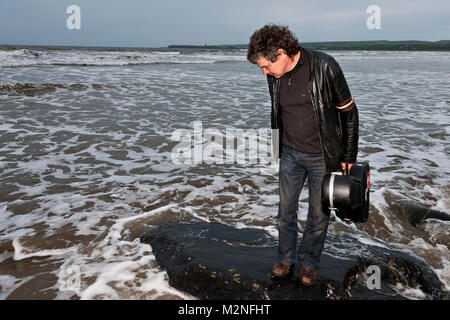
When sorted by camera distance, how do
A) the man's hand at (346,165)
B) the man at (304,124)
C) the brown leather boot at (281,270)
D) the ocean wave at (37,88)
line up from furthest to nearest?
the ocean wave at (37,88), the brown leather boot at (281,270), the man's hand at (346,165), the man at (304,124)

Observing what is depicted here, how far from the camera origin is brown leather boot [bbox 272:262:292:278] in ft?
9.66

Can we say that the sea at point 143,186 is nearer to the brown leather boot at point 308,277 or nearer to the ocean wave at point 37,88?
the brown leather boot at point 308,277

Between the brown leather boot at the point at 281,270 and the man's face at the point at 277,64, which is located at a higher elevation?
the man's face at the point at 277,64

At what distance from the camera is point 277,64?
2535mm

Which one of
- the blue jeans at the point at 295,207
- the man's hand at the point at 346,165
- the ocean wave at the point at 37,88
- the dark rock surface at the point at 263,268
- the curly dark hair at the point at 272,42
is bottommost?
the dark rock surface at the point at 263,268

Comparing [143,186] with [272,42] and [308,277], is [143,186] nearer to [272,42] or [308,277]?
[308,277]

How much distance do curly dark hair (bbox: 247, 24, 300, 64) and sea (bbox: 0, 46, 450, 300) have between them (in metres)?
2.15

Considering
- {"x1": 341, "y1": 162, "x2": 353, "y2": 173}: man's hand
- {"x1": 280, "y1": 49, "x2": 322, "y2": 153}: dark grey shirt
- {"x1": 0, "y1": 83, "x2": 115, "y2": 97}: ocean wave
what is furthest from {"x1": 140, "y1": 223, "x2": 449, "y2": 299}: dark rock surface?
{"x1": 0, "y1": 83, "x2": 115, "y2": 97}: ocean wave

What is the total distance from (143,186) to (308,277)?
343cm

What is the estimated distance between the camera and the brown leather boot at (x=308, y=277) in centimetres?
285

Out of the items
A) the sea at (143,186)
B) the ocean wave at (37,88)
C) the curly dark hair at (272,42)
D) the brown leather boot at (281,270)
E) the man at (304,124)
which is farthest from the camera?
the ocean wave at (37,88)

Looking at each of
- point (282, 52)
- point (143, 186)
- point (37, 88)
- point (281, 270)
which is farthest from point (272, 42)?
point (37, 88)

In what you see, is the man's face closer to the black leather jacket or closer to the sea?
the black leather jacket

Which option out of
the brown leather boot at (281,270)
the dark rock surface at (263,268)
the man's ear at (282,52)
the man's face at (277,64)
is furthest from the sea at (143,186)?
the man's ear at (282,52)
